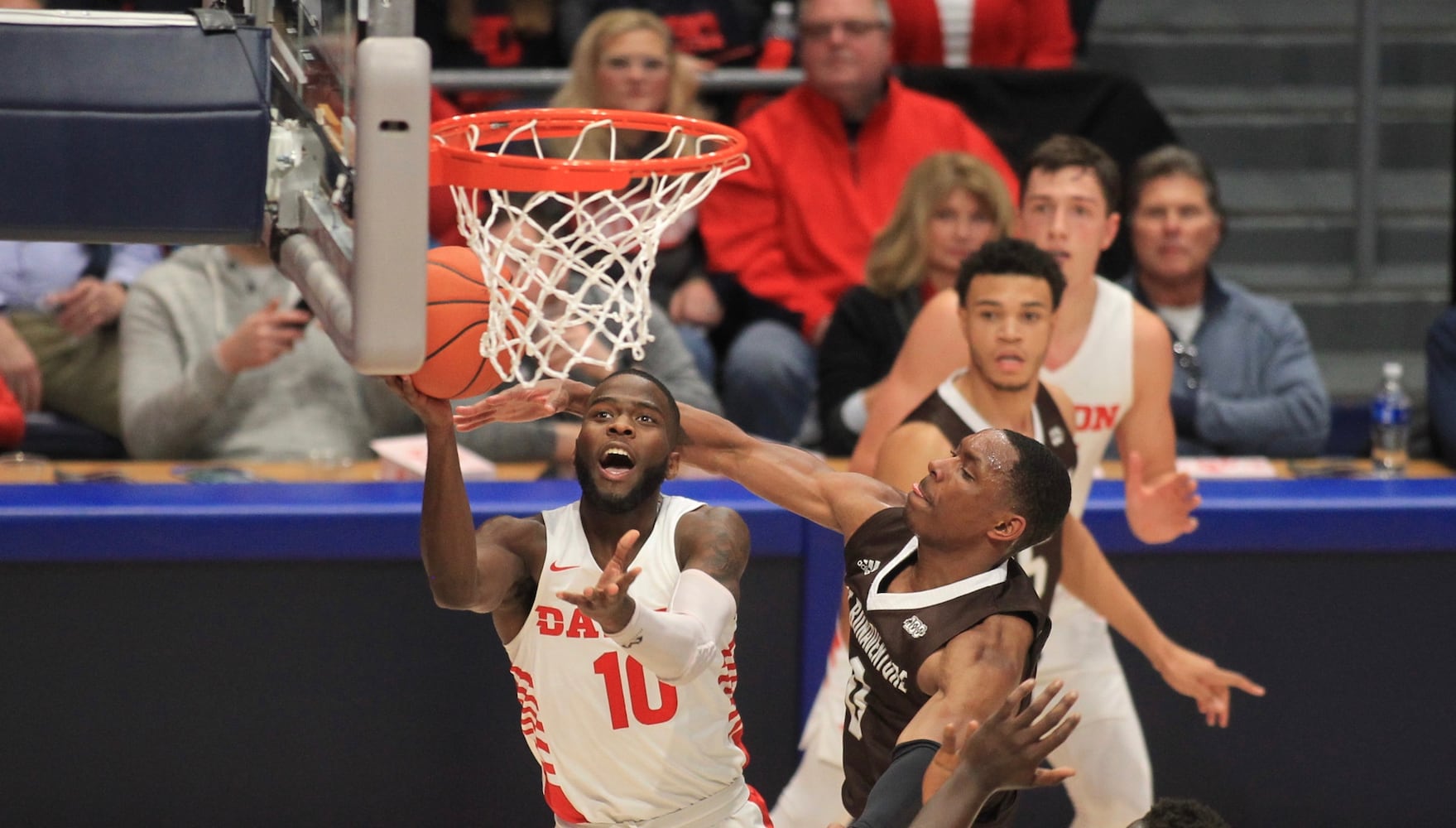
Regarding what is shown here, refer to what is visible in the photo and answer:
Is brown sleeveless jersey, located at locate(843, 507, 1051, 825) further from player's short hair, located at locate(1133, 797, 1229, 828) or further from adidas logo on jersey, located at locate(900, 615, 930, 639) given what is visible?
player's short hair, located at locate(1133, 797, 1229, 828)

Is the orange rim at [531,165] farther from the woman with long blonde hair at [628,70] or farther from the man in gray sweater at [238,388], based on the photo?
the woman with long blonde hair at [628,70]

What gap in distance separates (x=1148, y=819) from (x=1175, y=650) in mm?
1391

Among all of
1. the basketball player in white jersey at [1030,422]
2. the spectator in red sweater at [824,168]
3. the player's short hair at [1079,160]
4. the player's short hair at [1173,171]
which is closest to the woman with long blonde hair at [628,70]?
the spectator in red sweater at [824,168]

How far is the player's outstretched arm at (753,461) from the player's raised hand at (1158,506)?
1132 mm

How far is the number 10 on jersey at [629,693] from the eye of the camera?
374 cm

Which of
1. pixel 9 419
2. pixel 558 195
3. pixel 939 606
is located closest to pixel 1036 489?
pixel 939 606

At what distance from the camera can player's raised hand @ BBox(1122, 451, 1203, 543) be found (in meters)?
4.80

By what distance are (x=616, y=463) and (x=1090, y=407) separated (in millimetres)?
2027

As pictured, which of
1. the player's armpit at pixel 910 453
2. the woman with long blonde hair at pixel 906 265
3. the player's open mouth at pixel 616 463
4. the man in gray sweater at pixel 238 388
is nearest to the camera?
the player's open mouth at pixel 616 463

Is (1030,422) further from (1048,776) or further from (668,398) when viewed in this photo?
(1048,776)

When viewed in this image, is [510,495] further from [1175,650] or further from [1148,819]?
[1148,819]

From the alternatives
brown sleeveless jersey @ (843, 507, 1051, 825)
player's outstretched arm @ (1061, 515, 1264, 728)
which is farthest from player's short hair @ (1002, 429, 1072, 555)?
player's outstretched arm @ (1061, 515, 1264, 728)

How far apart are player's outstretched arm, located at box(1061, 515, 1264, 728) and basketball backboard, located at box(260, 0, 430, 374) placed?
2.43 metres

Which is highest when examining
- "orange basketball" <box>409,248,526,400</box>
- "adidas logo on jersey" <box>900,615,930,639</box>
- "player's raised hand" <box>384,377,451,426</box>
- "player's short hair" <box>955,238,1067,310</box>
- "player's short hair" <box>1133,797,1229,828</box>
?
"player's short hair" <box>955,238,1067,310</box>
